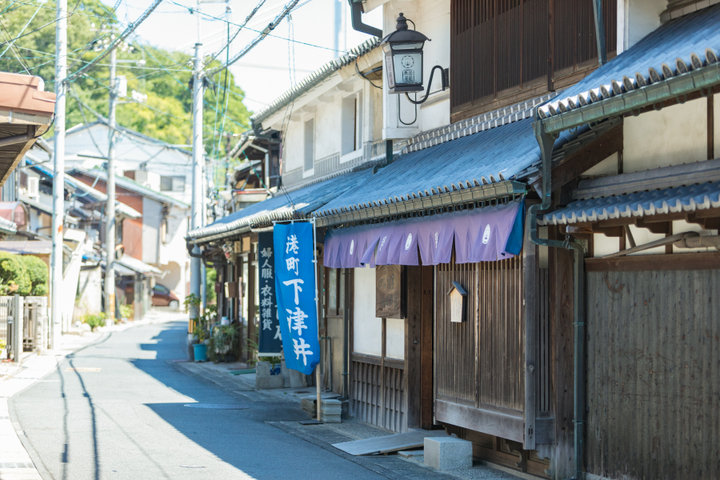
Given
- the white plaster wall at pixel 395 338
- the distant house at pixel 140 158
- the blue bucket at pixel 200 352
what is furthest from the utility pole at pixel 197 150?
the distant house at pixel 140 158

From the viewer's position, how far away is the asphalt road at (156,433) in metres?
11.6

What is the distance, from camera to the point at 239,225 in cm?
2189

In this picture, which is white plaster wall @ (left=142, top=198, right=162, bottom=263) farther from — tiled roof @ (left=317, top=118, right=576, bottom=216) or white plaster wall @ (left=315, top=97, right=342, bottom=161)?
tiled roof @ (left=317, top=118, right=576, bottom=216)

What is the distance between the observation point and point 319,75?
20.5 m

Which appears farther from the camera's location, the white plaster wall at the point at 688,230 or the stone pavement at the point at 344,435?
the stone pavement at the point at 344,435

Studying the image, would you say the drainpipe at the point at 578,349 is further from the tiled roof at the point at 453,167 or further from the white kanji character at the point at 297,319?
the white kanji character at the point at 297,319

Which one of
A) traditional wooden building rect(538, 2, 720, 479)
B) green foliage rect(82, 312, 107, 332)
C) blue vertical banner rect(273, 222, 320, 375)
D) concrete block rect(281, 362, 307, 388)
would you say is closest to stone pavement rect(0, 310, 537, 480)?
concrete block rect(281, 362, 307, 388)

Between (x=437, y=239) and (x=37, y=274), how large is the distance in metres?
25.2

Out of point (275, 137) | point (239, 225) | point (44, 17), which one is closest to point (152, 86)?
point (44, 17)

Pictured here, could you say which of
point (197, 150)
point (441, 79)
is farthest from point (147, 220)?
point (441, 79)

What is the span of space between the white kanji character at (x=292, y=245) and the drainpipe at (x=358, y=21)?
4.72 meters

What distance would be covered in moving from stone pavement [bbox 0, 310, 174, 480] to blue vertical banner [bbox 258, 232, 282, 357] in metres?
5.52

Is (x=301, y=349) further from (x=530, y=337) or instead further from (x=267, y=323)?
(x=530, y=337)

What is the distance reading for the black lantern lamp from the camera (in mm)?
14812
